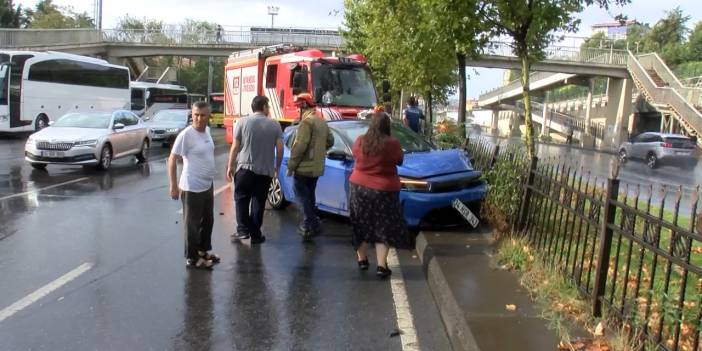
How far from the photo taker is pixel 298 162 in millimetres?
7395

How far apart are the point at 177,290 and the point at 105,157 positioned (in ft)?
33.1

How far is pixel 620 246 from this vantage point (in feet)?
14.9

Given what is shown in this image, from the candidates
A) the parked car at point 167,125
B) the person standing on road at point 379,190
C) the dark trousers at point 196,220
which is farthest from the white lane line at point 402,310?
the parked car at point 167,125

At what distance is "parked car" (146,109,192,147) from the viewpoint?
922 inches

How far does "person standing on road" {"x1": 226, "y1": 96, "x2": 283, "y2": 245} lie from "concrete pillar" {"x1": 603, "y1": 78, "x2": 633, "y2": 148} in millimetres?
47816

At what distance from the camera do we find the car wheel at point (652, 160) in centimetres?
2677

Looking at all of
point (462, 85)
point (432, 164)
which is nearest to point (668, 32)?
point (462, 85)

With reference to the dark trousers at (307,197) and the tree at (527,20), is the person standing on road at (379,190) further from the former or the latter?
the tree at (527,20)

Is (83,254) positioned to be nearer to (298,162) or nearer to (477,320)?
(298,162)

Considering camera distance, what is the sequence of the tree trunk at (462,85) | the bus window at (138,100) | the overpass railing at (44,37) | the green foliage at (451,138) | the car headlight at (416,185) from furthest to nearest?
the bus window at (138,100) → the overpass railing at (44,37) → the tree trunk at (462,85) → the green foliage at (451,138) → the car headlight at (416,185)

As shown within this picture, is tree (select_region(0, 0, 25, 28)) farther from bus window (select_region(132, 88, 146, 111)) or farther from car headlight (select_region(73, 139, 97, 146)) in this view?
car headlight (select_region(73, 139, 97, 146))

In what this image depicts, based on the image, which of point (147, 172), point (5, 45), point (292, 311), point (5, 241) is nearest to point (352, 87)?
point (147, 172)

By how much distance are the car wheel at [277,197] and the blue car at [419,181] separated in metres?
0.50

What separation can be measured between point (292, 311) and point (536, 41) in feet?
19.4
